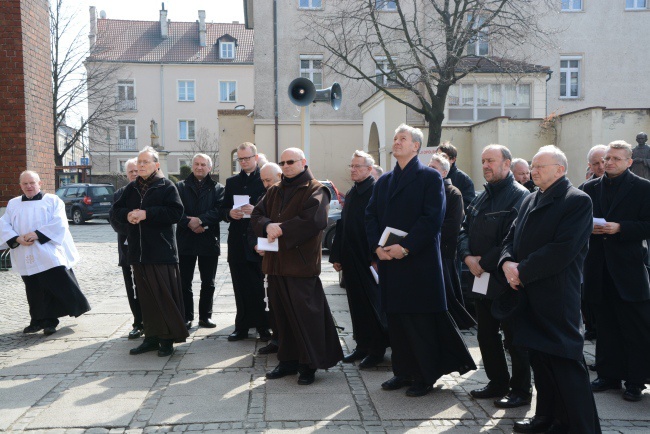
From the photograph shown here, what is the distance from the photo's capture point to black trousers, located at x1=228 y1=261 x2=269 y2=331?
7488 mm

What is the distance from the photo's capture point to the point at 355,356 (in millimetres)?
6586

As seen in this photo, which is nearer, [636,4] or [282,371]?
[282,371]

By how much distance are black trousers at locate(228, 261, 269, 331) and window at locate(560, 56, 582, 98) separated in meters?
30.8

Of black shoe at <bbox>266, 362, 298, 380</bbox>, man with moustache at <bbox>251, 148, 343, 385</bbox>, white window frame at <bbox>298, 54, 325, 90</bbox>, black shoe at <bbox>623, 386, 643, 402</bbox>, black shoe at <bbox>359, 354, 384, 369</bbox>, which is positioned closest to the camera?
black shoe at <bbox>623, 386, 643, 402</bbox>

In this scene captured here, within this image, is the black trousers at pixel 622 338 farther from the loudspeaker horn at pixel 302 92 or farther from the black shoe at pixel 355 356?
the loudspeaker horn at pixel 302 92

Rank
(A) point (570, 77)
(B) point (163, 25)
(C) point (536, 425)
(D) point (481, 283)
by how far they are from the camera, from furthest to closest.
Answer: (B) point (163, 25) < (A) point (570, 77) < (D) point (481, 283) < (C) point (536, 425)

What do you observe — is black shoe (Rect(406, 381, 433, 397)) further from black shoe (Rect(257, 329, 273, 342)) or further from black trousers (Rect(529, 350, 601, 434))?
black shoe (Rect(257, 329, 273, 342))

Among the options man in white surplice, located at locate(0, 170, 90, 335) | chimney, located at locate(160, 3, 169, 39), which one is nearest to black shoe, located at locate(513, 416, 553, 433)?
man in white surplice, located at locate(0, 170, 90, 335)

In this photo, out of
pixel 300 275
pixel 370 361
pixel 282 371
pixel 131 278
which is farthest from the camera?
pixel 131 278

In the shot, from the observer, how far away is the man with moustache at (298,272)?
5.79 metres

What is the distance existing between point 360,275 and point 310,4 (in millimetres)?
27699

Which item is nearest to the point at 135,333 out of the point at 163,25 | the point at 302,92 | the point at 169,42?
the point at 302,92

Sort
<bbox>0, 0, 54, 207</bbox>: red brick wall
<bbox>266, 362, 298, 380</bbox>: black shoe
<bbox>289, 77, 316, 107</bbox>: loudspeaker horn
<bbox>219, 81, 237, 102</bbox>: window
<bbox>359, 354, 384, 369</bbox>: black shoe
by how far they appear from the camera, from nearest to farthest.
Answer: <bbox>266, 362, 298, 380</bbox>: black shoe, <bbox>359, 354, 384, 369</bbox>: black shoe, <bbox>289, 77, 316, 107</bbox>: loudspeaker horn, <bbox>0, 0, 54, 207</bbox>: red brick wall, <bbox>219, 81, 237, 102</bbox>: window

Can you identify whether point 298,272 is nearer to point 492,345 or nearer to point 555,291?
point 492,345
